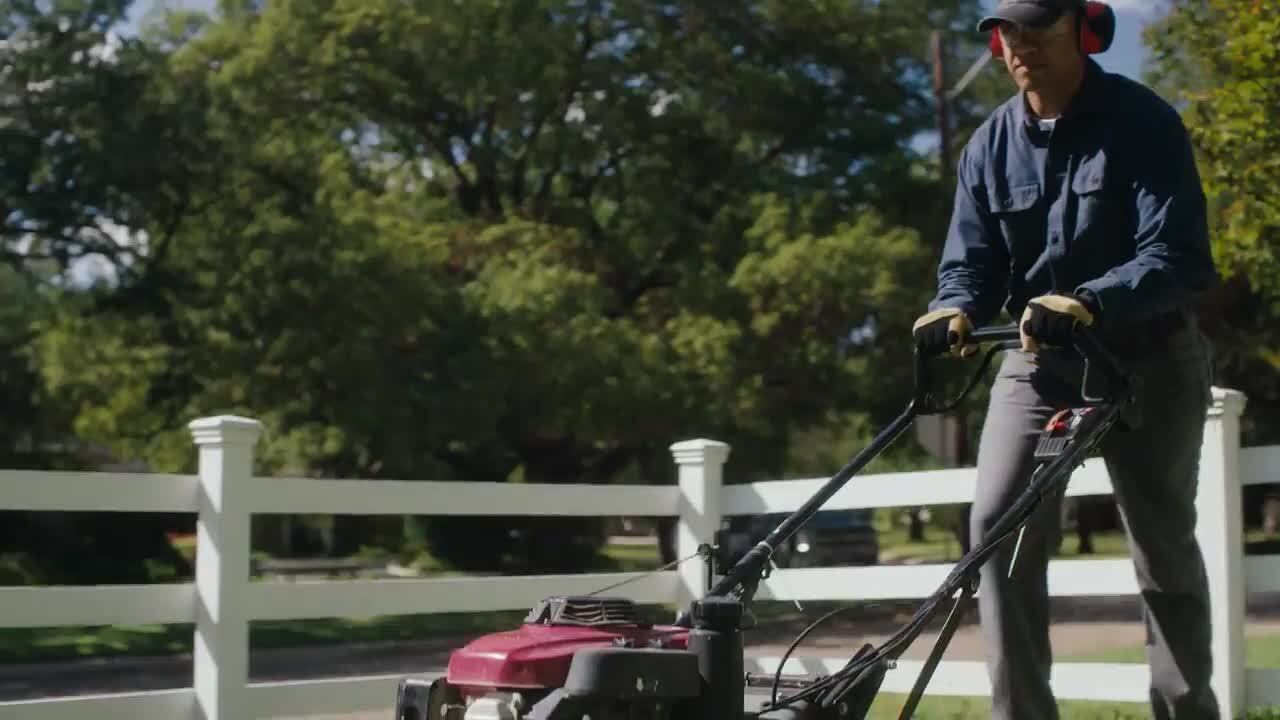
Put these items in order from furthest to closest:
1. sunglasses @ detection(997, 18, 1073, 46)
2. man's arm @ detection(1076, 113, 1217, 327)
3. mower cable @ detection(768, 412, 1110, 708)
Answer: sunglasses @ detection(997, 18, 1073, 46) < man's arm @ detection(1076, 113, 1217, 327) < mower cable @ detection(768, 412, 1110, 708)

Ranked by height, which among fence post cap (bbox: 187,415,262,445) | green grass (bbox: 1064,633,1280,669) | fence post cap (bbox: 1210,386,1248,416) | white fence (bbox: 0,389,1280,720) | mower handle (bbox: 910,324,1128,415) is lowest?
green grass (bbox: 1064,633,1280,669)

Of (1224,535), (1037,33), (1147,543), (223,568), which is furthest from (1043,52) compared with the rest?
(223,568)

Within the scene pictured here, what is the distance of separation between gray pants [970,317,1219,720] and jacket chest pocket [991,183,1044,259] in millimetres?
296

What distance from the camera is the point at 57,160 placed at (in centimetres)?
1842

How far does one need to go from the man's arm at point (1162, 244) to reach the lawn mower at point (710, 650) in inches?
4.6

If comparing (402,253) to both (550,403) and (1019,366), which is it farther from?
(1019,366)

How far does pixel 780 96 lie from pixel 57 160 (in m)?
8.70

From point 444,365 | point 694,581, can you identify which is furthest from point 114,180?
point 694,581

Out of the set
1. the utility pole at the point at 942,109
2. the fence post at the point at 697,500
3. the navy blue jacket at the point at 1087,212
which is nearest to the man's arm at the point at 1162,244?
the navy blue jacket at the point at 1087,212

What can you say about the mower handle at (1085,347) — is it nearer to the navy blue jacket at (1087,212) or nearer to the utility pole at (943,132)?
the navy blue jacket at (1087,212)

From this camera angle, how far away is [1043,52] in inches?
152

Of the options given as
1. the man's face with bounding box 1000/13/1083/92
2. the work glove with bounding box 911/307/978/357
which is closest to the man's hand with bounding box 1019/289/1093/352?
the work glove with bounding box 911/307/978/357

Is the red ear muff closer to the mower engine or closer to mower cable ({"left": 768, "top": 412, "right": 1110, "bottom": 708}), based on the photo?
mower cable ({"left": 768, "top": 412, "right": 1110, "bottom": 708})

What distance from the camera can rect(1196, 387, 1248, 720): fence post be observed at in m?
5.72
